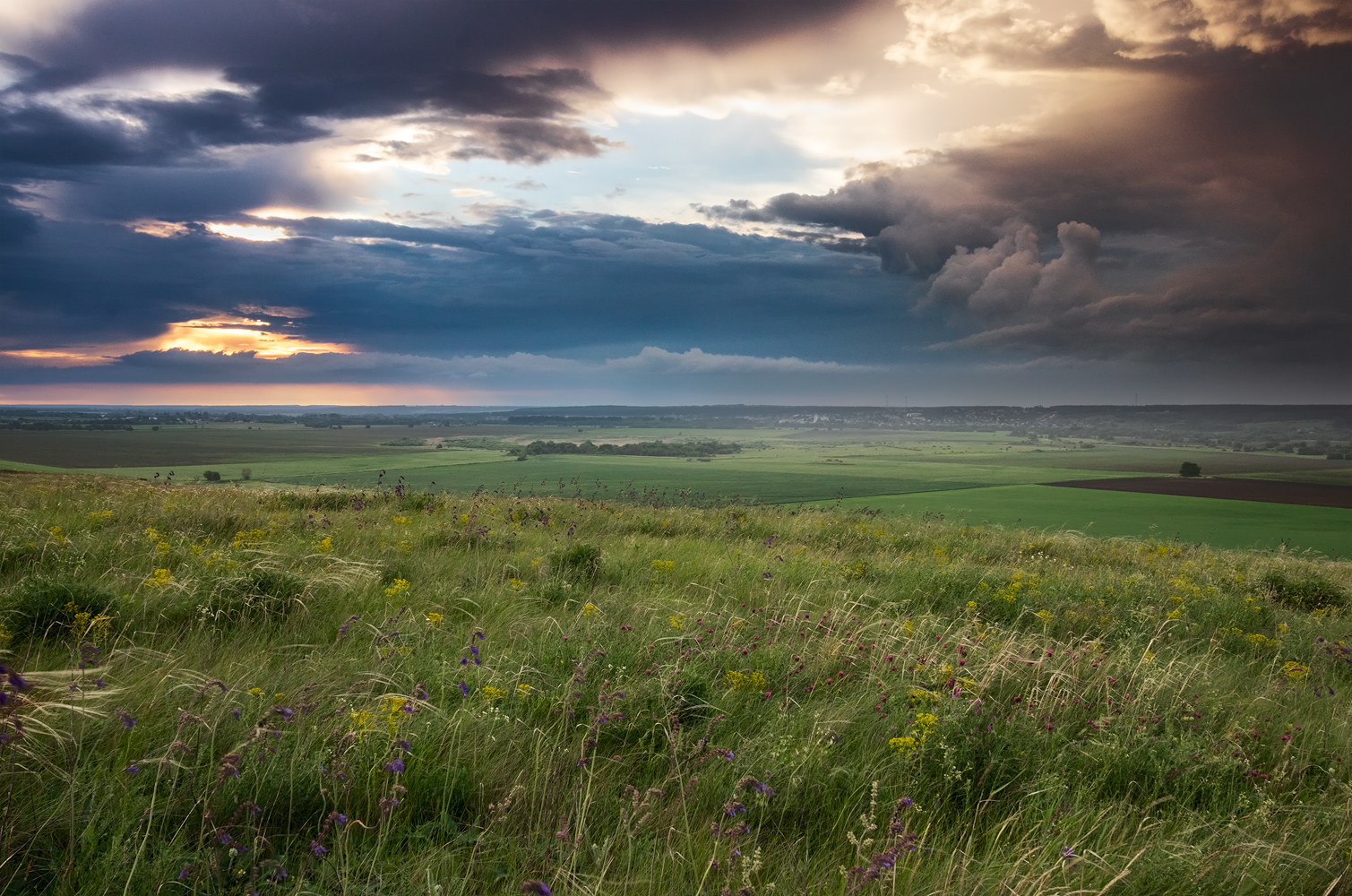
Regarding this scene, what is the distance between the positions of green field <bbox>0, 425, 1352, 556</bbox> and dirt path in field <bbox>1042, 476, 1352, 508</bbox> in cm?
377

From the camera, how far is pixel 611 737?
4.41 m

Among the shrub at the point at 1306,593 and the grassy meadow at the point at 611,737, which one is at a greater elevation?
the grassy meadow at the point at 611,737

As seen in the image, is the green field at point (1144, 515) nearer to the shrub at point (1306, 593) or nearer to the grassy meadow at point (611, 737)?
the shrub at point (1306, 593)

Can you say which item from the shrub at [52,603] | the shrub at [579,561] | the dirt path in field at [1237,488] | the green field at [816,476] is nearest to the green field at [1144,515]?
the green field at [816,476]

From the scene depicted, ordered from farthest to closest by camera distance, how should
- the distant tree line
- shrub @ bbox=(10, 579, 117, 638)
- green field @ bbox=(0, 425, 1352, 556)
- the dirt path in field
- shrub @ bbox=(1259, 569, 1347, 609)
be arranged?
the distant tree line, the dirt path in field, green field @ bbox=(0, 425, 1352, 556), shrub @ bbox=(1259, 569, 1347, 609), shrub @ bbox=(10, 579, 117, 638)

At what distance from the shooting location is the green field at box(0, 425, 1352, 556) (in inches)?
1293

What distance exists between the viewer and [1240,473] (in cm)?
7388

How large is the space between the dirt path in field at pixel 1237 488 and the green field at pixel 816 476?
12.4ft

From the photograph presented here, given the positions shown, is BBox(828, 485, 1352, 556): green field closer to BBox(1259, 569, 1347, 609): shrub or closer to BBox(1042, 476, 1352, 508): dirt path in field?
BBox(1042, 476, 1352, 508): dirt path in field

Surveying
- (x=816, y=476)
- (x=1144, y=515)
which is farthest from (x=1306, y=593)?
(x=816, y=476)

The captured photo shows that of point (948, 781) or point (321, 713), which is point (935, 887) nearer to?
point (948, 781)

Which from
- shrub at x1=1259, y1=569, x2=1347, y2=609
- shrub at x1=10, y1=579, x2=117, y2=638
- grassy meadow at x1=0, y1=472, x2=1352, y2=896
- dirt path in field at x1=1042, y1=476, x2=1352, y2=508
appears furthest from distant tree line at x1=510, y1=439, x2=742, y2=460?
shrub at x1=10, y1=579, x2=117, y2=638

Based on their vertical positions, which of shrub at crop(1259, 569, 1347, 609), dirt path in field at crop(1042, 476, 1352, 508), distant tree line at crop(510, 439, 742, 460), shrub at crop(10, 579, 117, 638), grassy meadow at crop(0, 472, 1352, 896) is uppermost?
shrub at crop(10, 579, 117, 638)

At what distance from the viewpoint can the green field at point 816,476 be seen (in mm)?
32844
